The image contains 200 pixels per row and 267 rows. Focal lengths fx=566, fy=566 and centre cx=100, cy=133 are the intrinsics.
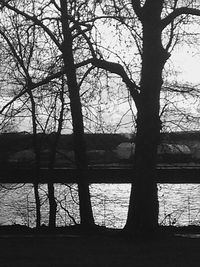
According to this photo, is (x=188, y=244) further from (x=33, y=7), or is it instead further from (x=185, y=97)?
(x=33, y=7)

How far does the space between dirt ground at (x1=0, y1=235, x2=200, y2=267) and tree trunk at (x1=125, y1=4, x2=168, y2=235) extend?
1.01m

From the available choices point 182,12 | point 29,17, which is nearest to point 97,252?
point 182,12

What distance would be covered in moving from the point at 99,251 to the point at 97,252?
0.17 meters

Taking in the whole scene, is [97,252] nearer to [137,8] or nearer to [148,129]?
[148,129]

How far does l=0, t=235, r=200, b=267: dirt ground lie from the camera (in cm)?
902

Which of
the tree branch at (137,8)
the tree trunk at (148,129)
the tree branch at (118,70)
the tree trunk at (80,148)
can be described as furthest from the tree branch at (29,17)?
the tree trunk at (148,129)

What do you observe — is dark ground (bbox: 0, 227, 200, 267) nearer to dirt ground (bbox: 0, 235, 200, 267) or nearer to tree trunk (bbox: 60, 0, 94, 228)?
dirt ground (bbox: 0, 235, 200, 267)

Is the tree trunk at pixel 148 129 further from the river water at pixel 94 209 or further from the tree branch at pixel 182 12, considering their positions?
the river water at pixel 94 209

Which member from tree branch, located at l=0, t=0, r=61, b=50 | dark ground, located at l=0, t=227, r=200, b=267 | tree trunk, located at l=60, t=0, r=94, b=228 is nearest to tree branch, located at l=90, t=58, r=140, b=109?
tree branch, located at l=0, t=0, r=61, b=50

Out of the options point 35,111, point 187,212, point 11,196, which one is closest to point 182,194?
point 187,212

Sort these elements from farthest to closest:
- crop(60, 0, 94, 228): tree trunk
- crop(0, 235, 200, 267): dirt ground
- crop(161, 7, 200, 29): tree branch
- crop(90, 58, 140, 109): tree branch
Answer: crop(60, 0, 94, 228): tree trunk < crop(90, 58, 140, 109): tree branch < crop(161, 7, 200, 29): tree branch < crop(0, 235, 200, 267): dirt ground

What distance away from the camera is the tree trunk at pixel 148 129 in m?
13.1

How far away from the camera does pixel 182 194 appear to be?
33.6m

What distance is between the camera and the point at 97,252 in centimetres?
1030
